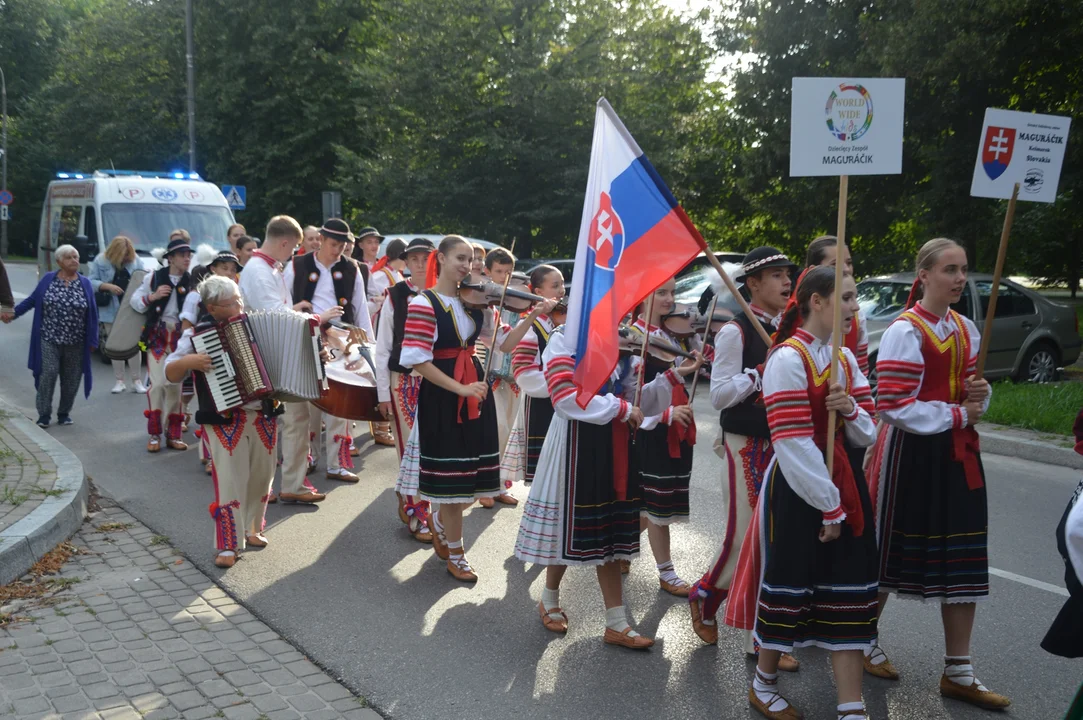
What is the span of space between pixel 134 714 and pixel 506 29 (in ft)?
69.1

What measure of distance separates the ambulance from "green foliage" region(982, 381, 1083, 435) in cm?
1098

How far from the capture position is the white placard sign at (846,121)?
15.3 ft

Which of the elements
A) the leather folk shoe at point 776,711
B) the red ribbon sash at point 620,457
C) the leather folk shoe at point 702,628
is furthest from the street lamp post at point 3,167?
the leather folk shoe at point 776,711

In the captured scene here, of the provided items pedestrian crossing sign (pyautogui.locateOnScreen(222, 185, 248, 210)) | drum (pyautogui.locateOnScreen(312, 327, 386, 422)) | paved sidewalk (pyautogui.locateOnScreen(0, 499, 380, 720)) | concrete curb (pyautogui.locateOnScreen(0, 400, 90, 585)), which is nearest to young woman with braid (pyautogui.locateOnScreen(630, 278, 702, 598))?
paved sidewalk (pyautogui.locateOnScreen(0, 499, 380, 720))

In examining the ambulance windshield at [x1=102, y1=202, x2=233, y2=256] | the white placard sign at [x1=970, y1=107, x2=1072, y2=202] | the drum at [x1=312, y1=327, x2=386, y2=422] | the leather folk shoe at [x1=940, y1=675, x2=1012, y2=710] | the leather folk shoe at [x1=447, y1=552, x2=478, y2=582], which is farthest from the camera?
the ambulance windshield at [x1=102, y1=202, x2=233, y2=256]

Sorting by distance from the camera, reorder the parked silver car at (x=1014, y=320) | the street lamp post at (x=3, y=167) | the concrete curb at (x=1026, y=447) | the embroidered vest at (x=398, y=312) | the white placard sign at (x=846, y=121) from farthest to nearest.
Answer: the street lamp post at (x=3, y=167) → the parked silver car at (x=1014, y=320) → the concrete curb at (x=1026, y=447) → the embroidered vest at (x=398, y=312) → the white placard sign at (x=846, y=121)

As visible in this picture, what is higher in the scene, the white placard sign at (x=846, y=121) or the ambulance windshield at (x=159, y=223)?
the white placard sign at (x=846, y=121)

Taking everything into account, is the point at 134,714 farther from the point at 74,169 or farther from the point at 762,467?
the point at 74,169

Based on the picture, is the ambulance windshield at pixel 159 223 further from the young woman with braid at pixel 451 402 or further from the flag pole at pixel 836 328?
the flag pole at pixel 836 328

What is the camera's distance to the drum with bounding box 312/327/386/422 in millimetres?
7734

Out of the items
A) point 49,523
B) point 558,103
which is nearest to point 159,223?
point 558,103

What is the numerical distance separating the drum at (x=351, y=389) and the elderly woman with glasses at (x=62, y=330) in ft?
13.8

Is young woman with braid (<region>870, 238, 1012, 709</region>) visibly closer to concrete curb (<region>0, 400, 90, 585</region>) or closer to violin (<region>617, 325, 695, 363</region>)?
violin (<region>617, 325, 695, 363</region>)

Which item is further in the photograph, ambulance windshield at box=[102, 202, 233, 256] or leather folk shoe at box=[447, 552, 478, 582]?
ambulance windshield at box=[102, 202, 233, 256]
